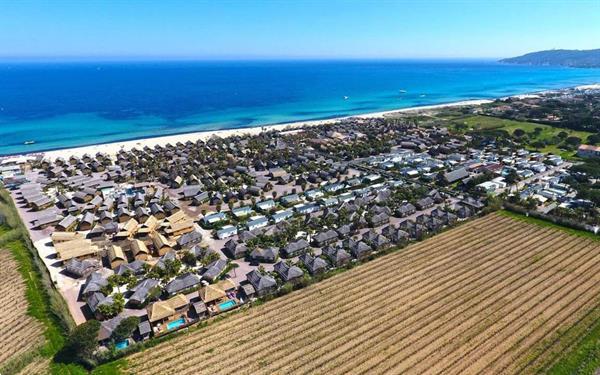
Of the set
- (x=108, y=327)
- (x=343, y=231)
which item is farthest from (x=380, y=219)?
(x=108, y=327)

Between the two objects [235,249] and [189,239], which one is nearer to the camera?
[235,249]

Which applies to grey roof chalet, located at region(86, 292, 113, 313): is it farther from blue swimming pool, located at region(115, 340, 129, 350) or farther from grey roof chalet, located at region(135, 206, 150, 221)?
grey roof chalet, located at region(135, 206, 150, 221)

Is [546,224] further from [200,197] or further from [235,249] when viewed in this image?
[200,197]

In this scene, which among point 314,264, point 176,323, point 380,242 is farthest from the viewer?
point 380,242

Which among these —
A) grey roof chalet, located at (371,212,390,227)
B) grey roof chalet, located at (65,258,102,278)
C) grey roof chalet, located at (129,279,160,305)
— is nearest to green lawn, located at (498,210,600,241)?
grey roof chalet, located at (371,212,390,227)

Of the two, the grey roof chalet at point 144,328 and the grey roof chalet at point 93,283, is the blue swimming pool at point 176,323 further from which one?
the grey roof chalet at point 93,283

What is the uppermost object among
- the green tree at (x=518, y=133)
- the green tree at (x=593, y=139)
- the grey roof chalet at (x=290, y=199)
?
the green tree at (x=593, y=139)

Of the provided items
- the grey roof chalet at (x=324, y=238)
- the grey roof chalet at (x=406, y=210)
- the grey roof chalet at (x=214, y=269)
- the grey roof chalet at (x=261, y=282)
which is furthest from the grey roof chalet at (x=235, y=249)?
the grey roof chalet at (x=406, y=210)
